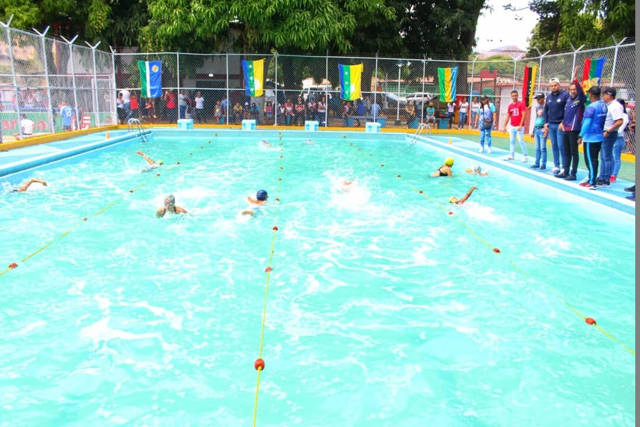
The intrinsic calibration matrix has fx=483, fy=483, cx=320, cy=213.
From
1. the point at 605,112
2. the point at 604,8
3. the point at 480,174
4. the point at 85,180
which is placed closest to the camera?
the point at 605,112

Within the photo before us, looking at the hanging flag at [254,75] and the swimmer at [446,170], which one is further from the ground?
the hanging flag at [254,75]

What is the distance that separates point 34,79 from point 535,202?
13529mm

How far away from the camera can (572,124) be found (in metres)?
8.97

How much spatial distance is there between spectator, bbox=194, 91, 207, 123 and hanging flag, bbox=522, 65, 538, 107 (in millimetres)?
13191

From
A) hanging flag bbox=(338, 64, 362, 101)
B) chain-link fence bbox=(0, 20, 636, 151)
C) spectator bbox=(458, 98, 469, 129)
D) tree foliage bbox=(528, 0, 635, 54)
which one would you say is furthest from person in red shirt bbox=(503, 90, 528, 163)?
spectator bbox=(458, 98, 469, 129)

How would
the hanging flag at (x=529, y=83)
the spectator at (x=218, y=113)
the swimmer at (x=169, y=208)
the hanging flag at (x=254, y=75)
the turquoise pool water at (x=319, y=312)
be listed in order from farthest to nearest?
1. the spectator at (x=218, y=113)
2. the hanging flag at (x=254, y=75)
3. the hanging flag at (x=529, y=83)
4. the swimmer at (x=169, y=208)
5. the turquoise pool water at (x=319, y=312)

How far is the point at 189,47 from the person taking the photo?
866 inches

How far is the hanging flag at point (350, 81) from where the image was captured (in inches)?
790

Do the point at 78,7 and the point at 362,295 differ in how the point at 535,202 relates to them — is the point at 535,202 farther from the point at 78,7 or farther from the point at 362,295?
the point at 78,7

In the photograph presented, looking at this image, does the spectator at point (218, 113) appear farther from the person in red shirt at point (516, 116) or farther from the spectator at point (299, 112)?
the person in red shirt at point (516, 116)

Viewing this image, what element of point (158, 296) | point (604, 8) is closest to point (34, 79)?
point (158, 296)

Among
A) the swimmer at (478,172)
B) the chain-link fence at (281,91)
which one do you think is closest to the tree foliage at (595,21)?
the chain-link fence at (281,91)

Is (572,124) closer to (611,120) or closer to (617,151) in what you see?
(611,120)

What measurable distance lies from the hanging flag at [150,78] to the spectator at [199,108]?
177cm
